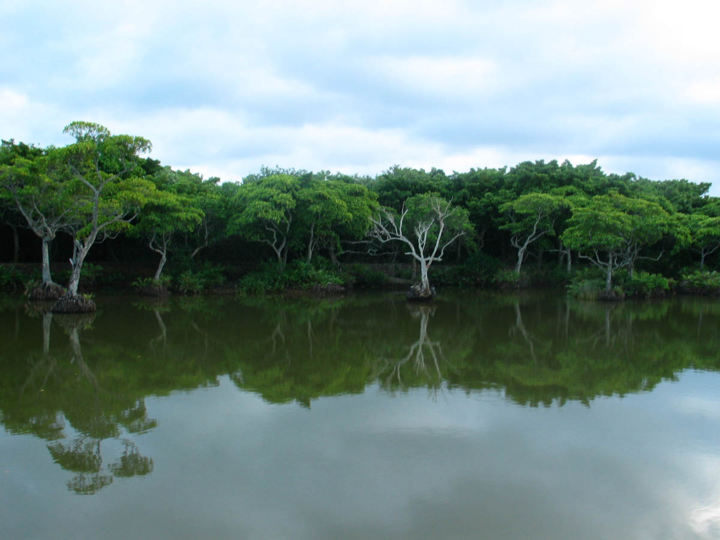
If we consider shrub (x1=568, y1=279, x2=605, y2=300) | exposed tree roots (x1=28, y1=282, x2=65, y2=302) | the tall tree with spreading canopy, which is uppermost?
the tall tree with spreading canopy

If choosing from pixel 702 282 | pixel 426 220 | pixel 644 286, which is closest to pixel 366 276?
pixel 426 220

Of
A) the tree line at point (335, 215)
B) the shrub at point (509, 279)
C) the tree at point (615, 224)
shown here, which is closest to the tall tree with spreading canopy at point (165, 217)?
the tree line at point (335, 215)

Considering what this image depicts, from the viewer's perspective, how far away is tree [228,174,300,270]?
777 inches

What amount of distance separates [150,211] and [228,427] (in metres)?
14.6

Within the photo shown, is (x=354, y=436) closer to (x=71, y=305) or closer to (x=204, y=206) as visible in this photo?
(x=71, y=305)

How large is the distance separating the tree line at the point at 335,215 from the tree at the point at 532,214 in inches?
2.6

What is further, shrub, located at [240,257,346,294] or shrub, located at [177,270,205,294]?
shrub, located at [240,257,346,294]

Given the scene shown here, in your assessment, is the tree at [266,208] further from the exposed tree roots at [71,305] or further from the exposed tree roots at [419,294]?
the exposed tree roots at [71,305]

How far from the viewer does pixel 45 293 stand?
57.0 ft

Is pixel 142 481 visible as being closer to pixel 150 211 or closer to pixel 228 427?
pixel 228 427

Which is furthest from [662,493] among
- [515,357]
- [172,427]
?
[515,357]

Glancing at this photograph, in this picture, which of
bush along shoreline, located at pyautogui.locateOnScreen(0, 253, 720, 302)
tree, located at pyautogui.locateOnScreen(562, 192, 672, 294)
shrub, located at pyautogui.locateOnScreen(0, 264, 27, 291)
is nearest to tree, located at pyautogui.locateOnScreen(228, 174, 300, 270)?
bush along shoreline, located at pyautogui.locateOnScreen(0, 253, 720, 302)

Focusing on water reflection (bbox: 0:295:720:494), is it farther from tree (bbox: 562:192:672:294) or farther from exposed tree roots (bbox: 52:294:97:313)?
tree (bbox: 562:192:672:294)

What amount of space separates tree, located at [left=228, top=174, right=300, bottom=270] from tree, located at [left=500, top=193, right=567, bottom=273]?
9.12 m
